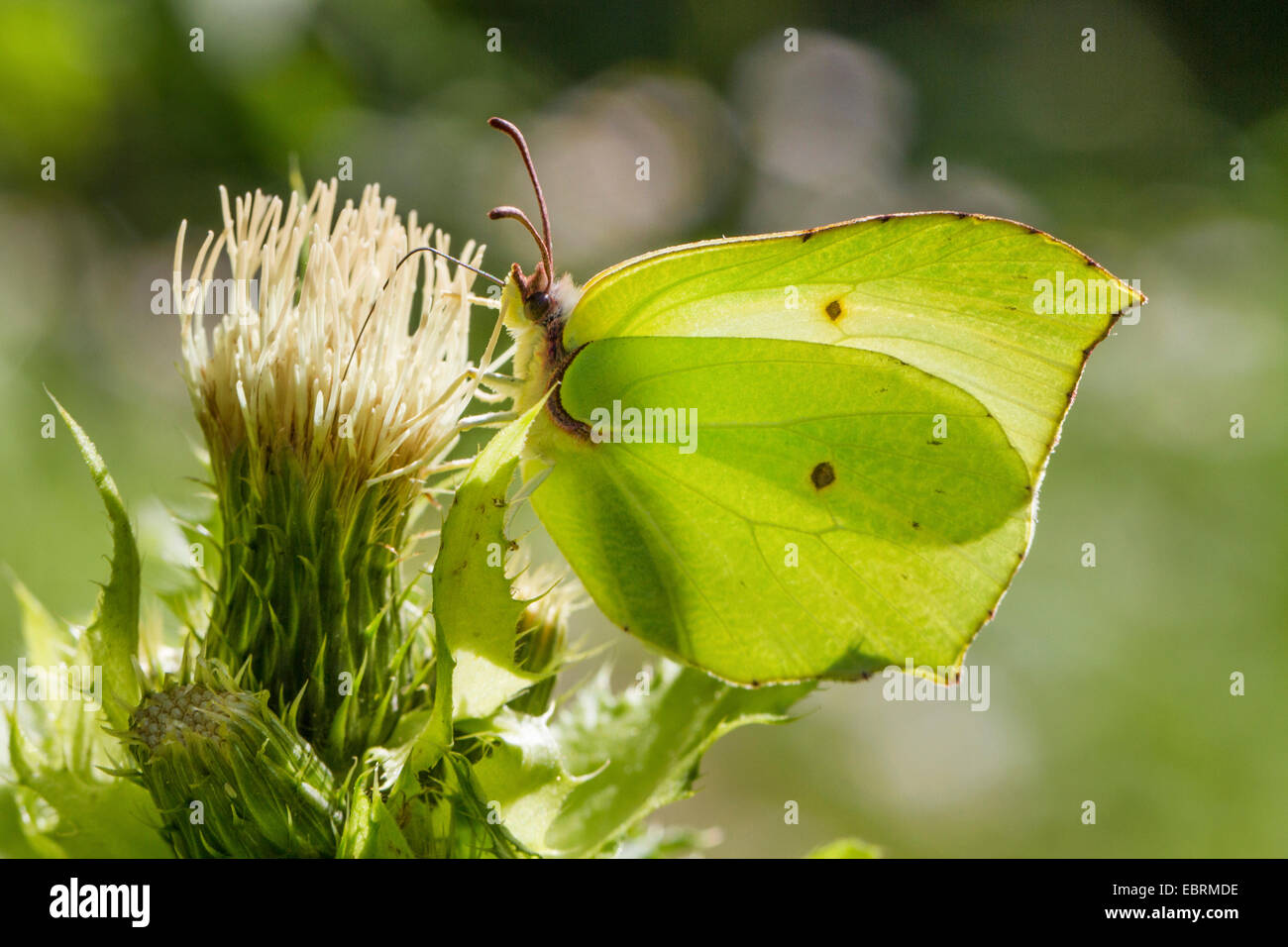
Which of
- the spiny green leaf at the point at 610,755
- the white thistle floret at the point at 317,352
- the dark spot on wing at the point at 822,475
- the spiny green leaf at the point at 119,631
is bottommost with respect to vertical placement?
the spiny green leaf at the point at 610,755

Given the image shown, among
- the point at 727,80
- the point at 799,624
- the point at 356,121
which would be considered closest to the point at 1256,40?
the point at 727,80

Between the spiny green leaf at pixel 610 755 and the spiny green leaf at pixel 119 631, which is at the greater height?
the spiny green leaf at pixel 119 631

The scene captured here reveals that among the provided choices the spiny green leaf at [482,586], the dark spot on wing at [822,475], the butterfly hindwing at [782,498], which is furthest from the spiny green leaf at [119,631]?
the dark spot on wing at [822,475]

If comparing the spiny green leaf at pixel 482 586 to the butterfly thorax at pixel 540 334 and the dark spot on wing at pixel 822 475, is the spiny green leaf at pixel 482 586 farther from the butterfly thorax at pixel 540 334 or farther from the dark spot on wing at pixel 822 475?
the dark spot on wing at pixel 822 475

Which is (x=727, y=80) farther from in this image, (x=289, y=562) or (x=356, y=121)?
(x=289, y=562)

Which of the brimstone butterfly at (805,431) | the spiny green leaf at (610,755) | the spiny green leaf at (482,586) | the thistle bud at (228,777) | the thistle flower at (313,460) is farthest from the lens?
the brimstone butterfly at (805,431)

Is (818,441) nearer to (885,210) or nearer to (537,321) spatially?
(537,321)

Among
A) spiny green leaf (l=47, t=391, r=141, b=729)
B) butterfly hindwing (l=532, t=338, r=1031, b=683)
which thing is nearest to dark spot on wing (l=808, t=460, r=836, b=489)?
butterfly hindwing (l=532, t=338, r=1031, b=683)
